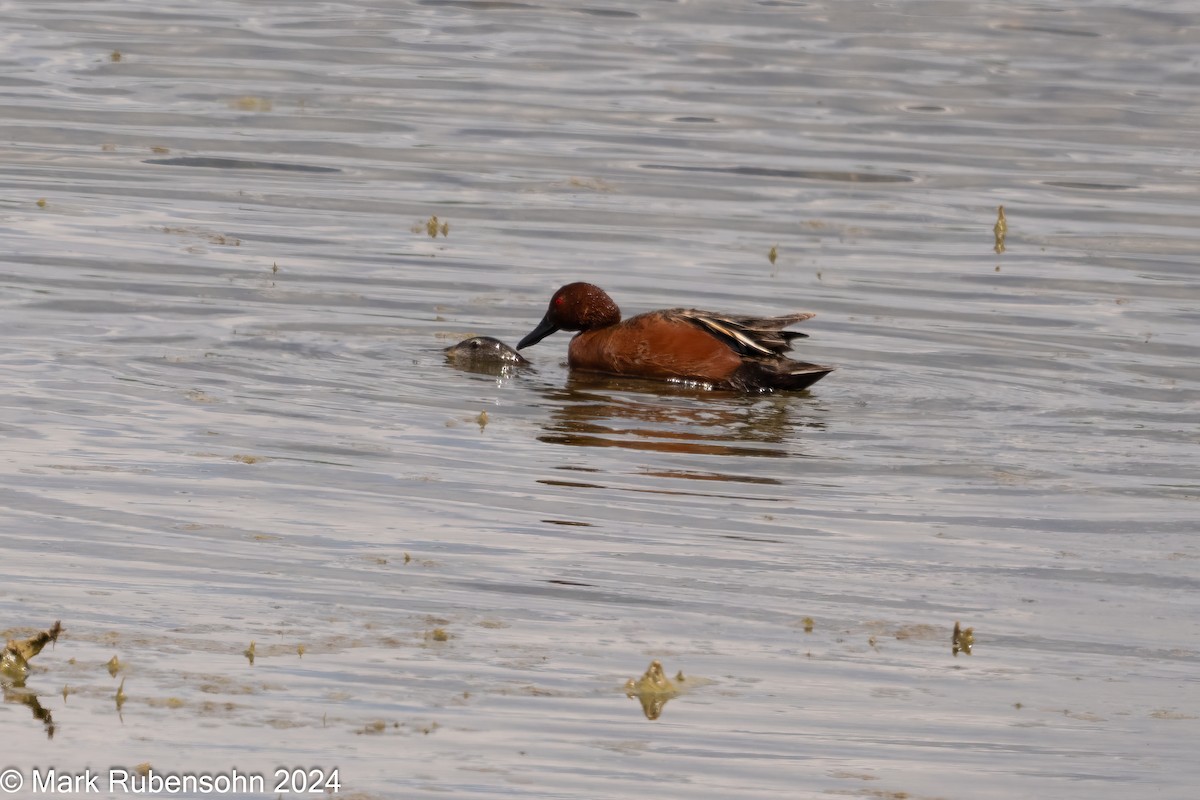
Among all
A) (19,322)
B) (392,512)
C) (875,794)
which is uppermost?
(19,322)

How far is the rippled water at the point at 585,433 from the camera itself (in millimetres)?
5938

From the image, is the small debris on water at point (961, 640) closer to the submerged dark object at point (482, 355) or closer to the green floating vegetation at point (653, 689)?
the green floating vegetation at point (653, 689)

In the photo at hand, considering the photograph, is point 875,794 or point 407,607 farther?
point 407,607

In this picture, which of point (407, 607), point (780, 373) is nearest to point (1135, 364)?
point (780, 373)

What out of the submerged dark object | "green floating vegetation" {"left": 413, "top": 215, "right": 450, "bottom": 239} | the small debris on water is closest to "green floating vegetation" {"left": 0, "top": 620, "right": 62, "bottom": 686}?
the small debris on water

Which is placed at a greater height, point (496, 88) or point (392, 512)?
point (496, 88)

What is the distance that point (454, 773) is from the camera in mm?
5465

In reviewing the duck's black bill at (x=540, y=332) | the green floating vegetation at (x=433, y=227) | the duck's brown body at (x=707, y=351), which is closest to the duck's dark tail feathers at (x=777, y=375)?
the duck's brown body at (x=707, y=351)

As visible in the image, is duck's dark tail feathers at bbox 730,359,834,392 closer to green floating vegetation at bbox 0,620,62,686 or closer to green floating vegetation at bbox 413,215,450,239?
green floating vegetation at bbox 413,215,450,239

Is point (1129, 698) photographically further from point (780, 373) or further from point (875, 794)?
point (780, 373)

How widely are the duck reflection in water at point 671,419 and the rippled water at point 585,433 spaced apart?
5 centimetres

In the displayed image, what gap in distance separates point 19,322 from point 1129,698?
722 centimetres

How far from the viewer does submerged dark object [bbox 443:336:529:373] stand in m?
11.4

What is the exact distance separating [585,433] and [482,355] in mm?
1494
